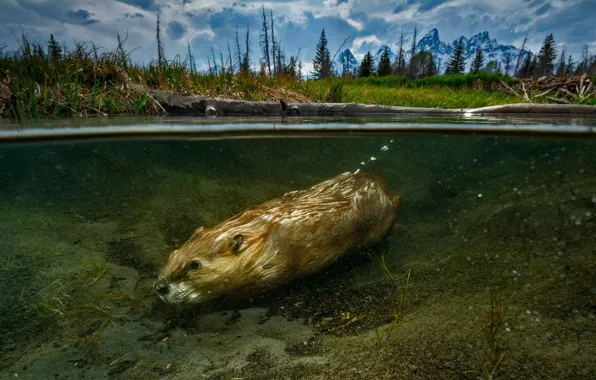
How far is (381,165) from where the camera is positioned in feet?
34.4

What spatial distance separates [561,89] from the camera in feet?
39.2

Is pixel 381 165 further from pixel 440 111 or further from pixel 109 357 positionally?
pixel 109 357

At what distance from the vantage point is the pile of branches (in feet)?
35.5

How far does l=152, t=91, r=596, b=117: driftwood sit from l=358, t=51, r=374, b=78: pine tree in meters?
24.3

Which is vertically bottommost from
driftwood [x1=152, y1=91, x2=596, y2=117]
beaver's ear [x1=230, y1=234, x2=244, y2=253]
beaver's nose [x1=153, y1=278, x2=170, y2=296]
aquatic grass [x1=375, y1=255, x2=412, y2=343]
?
aquatic grass [x1=375, y1=255, x2=412, y2=343]

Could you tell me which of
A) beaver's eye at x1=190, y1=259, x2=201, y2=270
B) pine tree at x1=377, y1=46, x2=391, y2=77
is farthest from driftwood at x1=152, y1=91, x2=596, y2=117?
pine tree at x1=377, y1=46, x2=391, y2=77

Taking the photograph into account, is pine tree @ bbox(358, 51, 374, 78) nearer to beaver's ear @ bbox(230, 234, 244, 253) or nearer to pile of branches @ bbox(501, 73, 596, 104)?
pile of branches @ bbox(501, 73, 596, 104)

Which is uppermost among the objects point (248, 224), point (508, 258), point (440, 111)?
point (440, 111)

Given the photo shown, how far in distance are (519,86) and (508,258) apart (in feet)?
48.3

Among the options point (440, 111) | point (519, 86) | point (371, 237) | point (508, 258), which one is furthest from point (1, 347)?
point (519, 86)

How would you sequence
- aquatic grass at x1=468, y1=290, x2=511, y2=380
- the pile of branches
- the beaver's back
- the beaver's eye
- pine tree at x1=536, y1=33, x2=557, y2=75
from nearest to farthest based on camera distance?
1. aquatic grass at x1=468, y1=290, x2=511, y2=380
2. the beaver's eye
3. the beaver's back
4. the pile of branches
5. pine tree at x1=536, y1=33, x2=557, y2=75

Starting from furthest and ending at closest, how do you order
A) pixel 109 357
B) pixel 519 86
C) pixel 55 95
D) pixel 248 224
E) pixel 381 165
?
pixel 519 86, pixel 381 165, pixel 55 95, pixel 248 224, pixel 109 357

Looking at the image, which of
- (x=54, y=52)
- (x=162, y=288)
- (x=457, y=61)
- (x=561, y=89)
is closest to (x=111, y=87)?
(x=54, y=52)

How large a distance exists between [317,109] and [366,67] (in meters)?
25.5
